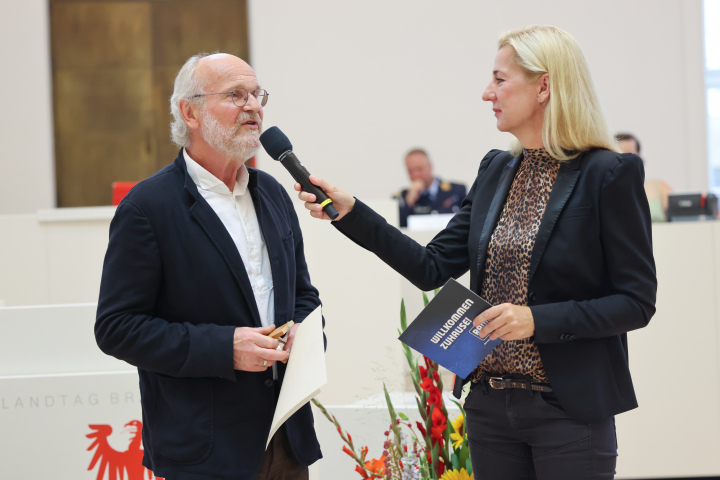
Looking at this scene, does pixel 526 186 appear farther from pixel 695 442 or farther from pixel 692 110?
pixel 692 110

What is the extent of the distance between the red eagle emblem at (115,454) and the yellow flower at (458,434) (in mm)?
1026

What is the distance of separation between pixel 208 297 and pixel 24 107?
23.8ft

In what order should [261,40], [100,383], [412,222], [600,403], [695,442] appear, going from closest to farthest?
[600,403], [100,383], [695,442], [412,222], [261,40]

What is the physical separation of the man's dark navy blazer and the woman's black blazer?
574 mm

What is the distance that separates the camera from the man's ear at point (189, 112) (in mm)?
1772

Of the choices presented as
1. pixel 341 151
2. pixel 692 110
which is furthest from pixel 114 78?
pixel 692 110

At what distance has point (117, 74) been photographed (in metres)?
8.13

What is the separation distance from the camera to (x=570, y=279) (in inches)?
62.1

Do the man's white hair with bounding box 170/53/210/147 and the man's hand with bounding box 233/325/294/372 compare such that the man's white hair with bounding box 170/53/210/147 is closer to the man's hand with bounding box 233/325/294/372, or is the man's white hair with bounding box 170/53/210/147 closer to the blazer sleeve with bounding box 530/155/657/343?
the man's hand with bounding box 233/325/294/372

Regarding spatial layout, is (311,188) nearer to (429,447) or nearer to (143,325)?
(143,325)

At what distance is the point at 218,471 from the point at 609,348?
2.72 ft

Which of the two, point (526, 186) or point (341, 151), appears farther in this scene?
point (341, 151)

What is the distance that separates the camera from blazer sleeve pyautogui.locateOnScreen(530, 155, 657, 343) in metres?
1.52

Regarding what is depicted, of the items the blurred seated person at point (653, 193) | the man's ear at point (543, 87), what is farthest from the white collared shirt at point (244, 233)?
the blurred seated person at point (653, 193)
